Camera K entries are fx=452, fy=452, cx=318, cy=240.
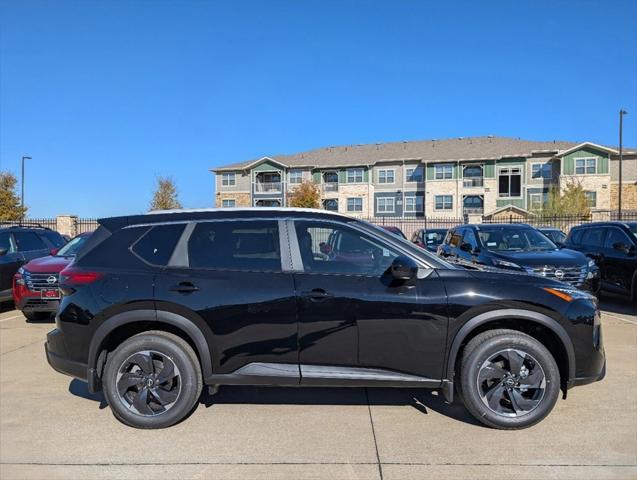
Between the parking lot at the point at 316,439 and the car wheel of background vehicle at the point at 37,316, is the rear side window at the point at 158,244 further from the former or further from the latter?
the car wheel of background vehicle at the point at 37,316

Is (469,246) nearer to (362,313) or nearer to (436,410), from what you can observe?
(436,410)

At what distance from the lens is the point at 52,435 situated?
3707 millimetres

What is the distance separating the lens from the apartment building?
43000mm

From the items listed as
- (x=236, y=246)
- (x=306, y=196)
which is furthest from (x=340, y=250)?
(x=306, y=196)

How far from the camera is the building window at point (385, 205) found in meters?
48.7

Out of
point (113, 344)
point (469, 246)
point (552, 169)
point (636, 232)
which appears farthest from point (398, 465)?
point (552, 169)

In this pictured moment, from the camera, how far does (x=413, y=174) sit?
48.0m

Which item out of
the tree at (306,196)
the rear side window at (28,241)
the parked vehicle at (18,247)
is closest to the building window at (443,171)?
the tree at (306,196)

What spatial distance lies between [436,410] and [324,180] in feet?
156

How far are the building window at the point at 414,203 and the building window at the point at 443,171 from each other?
2.94 metres

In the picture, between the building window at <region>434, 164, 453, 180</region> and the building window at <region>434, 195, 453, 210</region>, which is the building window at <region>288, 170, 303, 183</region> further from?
the building window at <region>434, 195, 453, 210</region>

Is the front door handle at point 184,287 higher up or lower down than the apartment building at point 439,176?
lower down

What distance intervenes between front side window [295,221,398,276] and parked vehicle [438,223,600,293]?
296 centimetres

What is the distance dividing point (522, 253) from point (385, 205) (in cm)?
4140
